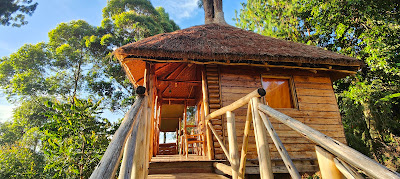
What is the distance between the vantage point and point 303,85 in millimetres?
5430

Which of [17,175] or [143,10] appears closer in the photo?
[17,175]

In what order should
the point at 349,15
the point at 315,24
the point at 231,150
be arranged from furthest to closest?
the point at 315,24, the point at 349,15, the point at 231,150

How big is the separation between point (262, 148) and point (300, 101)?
3.62 metres

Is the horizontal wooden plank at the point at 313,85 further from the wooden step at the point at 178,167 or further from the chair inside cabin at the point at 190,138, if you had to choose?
the wooden step at the point at 178,167

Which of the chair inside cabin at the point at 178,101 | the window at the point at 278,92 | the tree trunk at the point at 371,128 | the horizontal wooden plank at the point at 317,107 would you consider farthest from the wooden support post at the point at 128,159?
the tree trunk at the point at 371,128

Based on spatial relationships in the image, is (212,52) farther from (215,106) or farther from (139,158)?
(139,158)

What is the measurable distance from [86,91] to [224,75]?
16321 mm

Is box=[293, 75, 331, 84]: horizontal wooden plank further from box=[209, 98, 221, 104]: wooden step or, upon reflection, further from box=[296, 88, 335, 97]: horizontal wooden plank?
box=[209, 98, 221, 104]: wooden step

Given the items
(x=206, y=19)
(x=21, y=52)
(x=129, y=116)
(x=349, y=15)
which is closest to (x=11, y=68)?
(x=21, y=52)

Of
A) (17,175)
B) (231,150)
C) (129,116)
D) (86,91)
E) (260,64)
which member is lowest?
(17,175)

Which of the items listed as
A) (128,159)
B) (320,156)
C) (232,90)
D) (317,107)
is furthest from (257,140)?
(317,107)

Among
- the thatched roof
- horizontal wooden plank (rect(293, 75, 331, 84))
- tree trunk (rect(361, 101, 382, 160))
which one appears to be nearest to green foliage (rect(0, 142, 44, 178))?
the thatched roof

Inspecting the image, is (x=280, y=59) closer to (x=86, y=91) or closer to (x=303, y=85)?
(x=303, y=85)

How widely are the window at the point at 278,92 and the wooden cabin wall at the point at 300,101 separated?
0.52 ft
